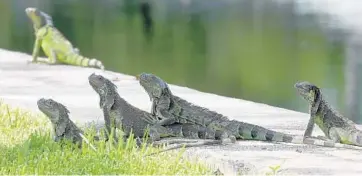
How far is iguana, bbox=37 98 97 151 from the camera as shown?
6754 millimetres

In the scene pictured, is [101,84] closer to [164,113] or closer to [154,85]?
[154,85]

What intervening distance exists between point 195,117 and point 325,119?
3.33ft

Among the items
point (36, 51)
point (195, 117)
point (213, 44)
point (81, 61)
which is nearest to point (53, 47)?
point (36, 51)

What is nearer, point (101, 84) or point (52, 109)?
point (52, 109)

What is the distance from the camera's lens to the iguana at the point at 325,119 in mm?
7074

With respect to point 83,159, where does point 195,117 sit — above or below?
above

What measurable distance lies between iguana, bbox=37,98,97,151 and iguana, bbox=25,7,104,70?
5.81 m

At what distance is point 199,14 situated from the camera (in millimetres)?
32375

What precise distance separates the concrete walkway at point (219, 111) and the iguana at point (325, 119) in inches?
13.3

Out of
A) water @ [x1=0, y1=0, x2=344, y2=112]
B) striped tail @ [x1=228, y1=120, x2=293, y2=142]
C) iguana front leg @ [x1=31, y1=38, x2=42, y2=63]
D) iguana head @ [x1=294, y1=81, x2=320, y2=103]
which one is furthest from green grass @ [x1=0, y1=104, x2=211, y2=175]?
water @ [x1=0, y1=0, x2=344, y2=112]

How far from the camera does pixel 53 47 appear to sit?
13305mm

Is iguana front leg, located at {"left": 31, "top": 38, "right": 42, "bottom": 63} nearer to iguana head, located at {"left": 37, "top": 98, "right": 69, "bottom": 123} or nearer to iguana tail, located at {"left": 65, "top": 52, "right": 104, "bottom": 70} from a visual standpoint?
iguana tail, located at {"left": 65, "top": 52, "right": 104, "bottom": 70}

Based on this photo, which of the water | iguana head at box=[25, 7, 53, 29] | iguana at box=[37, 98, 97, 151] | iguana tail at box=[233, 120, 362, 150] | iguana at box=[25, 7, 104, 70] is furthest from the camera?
the water

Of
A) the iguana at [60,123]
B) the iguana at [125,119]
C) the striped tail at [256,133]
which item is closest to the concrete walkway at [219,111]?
the striped tail at [256,133]
